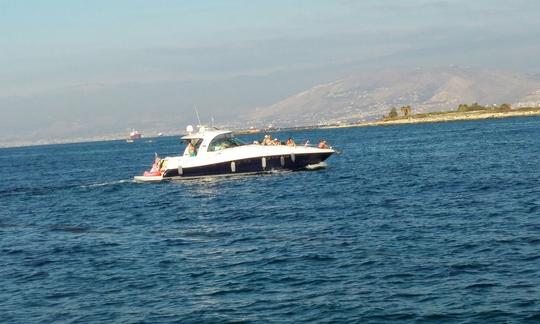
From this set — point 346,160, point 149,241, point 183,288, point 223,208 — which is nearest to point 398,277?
point 183,288

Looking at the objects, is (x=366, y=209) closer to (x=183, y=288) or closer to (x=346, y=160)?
(x=183, y=288)

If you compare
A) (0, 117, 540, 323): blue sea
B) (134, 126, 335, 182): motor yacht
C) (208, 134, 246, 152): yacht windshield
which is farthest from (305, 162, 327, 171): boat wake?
(0, 117, 540, 323): blue sea

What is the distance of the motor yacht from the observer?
54.7 metres

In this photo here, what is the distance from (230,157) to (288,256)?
99.1 ft

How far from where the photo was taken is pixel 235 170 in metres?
55.0

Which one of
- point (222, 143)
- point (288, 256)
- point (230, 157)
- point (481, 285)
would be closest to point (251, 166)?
point (230, 157)

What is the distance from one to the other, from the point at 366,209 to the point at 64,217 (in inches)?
608

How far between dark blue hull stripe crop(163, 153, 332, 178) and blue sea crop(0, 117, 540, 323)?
863 centimetres

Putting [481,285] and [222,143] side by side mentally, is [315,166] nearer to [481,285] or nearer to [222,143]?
[222,143]

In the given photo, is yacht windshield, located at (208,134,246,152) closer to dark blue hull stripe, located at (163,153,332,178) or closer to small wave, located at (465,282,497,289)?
dark blue hull stripe, located at (163,153,332,178)

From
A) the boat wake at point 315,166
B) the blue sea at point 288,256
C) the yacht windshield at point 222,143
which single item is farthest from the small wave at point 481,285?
the boat wake at point 315,166

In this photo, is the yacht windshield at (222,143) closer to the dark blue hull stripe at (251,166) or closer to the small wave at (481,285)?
the dark blue hull stripe at (251,166)

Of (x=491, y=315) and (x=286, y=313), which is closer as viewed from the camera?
(x=491, y=315)

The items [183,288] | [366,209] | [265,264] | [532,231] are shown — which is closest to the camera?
[183,288]
